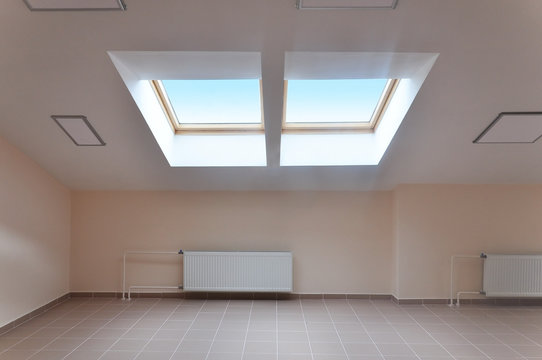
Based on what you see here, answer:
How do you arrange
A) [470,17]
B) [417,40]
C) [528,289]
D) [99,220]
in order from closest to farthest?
[470,17] < [417,40] < [528,289] < [99,220]

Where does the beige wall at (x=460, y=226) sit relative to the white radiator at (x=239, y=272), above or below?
above

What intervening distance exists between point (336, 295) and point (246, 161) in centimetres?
215

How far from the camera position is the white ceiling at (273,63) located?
237cm

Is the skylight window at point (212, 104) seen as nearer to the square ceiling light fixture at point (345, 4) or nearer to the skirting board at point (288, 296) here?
the square ceiling light fixture at point (345, 4)

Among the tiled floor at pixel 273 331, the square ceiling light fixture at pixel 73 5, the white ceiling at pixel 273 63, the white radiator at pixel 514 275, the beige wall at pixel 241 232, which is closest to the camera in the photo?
the square ceiling light fixture at pixel 73 5

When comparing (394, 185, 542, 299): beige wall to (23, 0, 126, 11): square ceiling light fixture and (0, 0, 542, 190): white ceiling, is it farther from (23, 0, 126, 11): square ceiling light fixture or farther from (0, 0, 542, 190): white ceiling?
(23, 0, 126, 11): square ceiling light fixture

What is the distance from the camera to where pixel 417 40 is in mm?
2592

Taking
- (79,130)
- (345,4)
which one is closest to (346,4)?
(345,4)

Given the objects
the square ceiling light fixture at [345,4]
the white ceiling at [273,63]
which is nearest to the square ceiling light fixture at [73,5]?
the white ceiling at [273,63]

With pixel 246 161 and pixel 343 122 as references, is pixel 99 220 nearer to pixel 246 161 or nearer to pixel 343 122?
pixel 246 161

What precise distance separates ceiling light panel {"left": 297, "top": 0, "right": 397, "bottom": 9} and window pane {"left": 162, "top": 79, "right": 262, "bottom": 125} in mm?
1422

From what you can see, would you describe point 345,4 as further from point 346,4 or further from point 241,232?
point 241,232

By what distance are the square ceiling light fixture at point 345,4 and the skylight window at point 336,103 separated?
4.15ft

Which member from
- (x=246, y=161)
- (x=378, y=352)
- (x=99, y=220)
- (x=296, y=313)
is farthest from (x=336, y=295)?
(x=99, y=220)
